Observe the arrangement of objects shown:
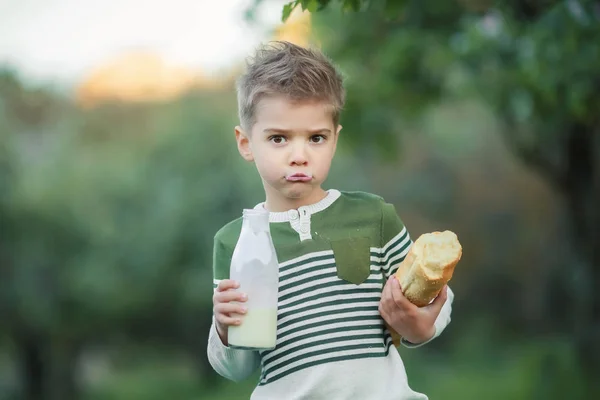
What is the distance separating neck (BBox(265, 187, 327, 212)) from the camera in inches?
115

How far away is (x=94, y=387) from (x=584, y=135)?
1053 cm

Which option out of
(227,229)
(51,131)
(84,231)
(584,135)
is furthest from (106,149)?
(227,229)

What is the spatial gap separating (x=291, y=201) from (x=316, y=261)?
20 cm

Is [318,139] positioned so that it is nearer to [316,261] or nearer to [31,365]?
[316,261]

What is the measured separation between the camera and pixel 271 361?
2.91 meters

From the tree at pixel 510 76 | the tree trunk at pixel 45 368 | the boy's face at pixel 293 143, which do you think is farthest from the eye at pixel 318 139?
the tree trunk at pixel 45 368

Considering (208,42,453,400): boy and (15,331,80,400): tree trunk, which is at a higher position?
(208,42,453,400): boy

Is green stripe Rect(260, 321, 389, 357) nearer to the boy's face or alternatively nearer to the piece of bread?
the piece of bread

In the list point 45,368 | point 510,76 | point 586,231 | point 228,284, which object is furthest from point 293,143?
point 45,368

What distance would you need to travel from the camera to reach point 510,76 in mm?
9039

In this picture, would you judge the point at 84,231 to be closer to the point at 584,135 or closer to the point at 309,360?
the point at 584,135

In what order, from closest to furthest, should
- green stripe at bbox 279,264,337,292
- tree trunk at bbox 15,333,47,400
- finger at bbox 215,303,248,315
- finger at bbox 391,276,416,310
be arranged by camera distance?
finger at bbox 215,303,248,315
finger at bbox 391,276,416,310
green stripe at bbox 279,264,337,292
tree trunk at bbox 15,333,47,400

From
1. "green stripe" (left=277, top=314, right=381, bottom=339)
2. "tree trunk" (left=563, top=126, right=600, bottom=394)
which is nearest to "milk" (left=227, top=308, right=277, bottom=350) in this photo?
"green stripe" (left=277, top=314, right=381, bottom=339)

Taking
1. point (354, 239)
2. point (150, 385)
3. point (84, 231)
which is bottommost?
point (150, 385)
